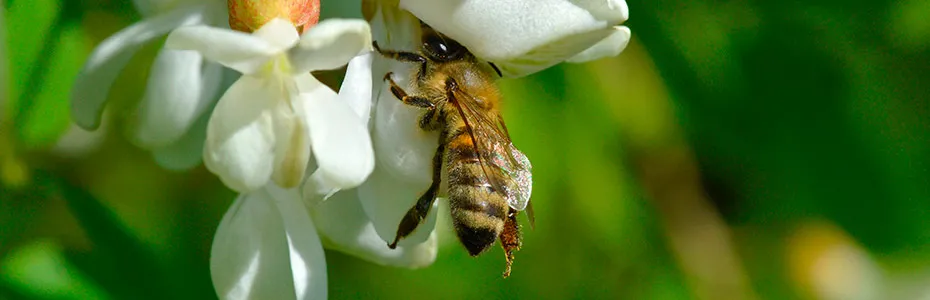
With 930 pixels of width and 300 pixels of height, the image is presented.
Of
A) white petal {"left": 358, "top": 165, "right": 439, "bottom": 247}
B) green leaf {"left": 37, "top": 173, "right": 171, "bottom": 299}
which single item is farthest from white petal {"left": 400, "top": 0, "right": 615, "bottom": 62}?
green leaf {"left": 37, "top": 173, "right": 171, "bottom": 299}

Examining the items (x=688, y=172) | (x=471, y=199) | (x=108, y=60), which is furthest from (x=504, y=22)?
(x=688, y=172)

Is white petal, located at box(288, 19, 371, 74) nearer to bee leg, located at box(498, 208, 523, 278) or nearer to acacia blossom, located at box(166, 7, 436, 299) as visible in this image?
acacia blossom, located at box(166, 7, 436, 299)

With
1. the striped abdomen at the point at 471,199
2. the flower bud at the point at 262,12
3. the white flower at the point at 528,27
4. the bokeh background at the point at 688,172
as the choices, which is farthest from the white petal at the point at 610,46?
the bokeh background at the point at 688,172

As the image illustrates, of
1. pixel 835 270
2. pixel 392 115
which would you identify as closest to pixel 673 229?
pixel 835 270

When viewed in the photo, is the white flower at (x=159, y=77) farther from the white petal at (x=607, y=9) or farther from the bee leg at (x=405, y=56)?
the white petal at (x=607, y=9)

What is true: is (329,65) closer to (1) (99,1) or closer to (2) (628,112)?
(1) (99,1)

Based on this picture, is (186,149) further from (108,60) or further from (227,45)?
(227,45)
